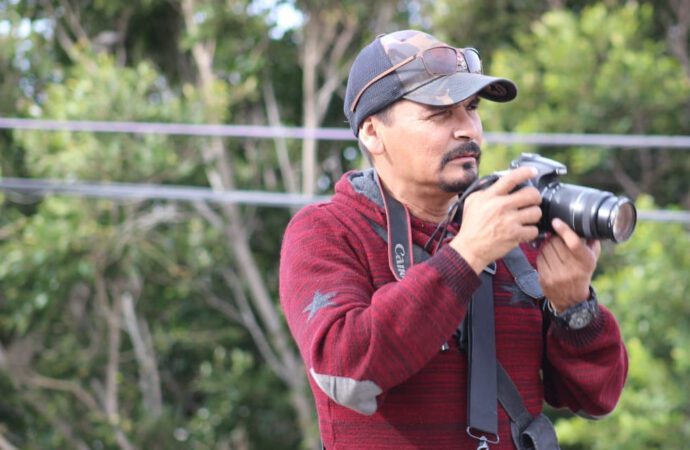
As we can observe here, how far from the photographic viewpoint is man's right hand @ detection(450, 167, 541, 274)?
187cm

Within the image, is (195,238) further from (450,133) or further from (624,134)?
(450,133)

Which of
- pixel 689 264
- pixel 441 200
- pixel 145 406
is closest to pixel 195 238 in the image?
pixel 145 406

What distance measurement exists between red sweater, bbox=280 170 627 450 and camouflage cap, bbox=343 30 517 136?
0.53 feet

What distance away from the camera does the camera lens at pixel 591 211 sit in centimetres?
187

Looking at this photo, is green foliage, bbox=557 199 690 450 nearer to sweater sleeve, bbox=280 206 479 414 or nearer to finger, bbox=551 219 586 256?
finger, bbox=551 219 586 256

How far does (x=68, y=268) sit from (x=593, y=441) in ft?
14.1

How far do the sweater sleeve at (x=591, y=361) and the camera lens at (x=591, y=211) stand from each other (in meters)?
0.25

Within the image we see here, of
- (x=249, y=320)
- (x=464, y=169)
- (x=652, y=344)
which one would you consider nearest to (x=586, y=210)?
(x=464, y=169)

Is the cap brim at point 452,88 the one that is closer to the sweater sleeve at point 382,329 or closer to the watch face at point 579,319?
the sweater sleeve at point 382,329

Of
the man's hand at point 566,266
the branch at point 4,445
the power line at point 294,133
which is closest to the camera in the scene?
the man's hand at point 566,266

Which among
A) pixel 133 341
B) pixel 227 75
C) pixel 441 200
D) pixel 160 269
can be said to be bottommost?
pixel 133 341

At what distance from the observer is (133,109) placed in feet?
32.9

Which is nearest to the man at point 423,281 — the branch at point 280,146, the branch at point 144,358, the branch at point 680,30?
the branch at point 144,358

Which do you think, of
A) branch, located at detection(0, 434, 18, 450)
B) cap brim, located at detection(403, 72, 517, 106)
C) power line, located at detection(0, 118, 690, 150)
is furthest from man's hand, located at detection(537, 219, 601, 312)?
branch, located at detection(0, 434, 18, 450)
